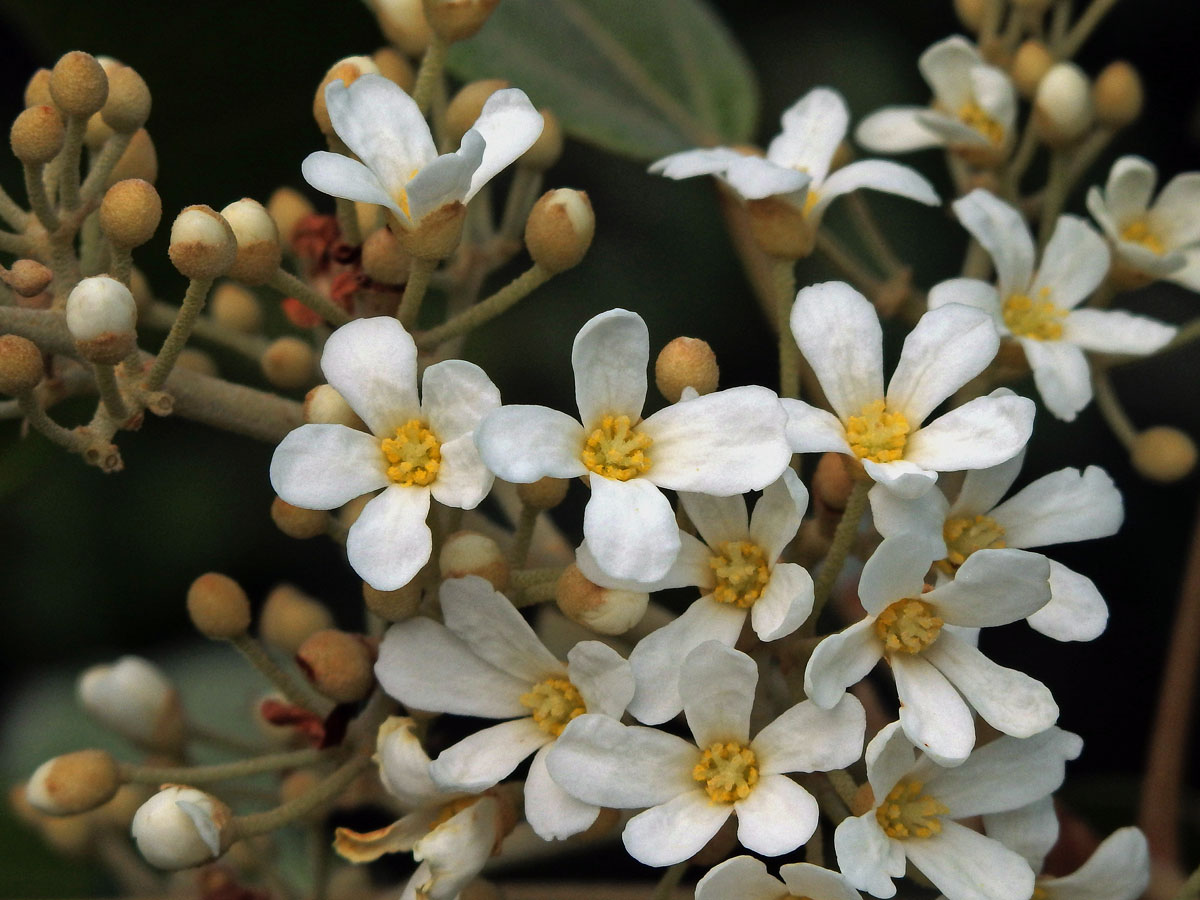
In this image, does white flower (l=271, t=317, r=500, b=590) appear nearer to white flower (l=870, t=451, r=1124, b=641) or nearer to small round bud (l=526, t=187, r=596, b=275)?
small round bud (l=526, t=187, r=596, b=275)

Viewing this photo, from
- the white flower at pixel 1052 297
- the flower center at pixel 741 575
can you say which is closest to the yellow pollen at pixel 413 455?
the flower center at pixel 741 575

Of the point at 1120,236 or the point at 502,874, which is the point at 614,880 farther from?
the point at 1120,236

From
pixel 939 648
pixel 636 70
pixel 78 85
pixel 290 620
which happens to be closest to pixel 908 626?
pixel 939 648

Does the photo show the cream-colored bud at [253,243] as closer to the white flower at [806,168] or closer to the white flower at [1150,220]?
the white flower at [806,168]

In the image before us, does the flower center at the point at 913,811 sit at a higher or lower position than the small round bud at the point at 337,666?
lower

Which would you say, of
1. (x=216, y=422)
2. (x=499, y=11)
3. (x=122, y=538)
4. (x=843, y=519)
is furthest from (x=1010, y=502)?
(x=122, y=538)
